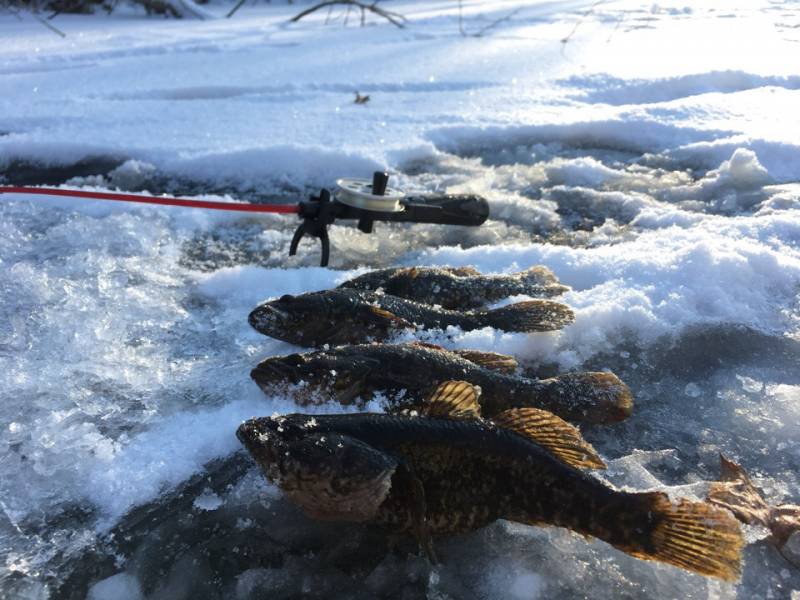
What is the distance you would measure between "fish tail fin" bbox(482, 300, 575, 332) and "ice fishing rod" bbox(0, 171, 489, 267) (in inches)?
39.2

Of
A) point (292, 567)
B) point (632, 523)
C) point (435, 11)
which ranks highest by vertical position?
point (435, 11)

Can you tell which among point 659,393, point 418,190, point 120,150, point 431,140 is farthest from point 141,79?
point 659,393

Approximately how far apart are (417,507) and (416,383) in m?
0.76

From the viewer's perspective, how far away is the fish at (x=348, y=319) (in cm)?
323

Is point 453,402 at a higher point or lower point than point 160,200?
lower

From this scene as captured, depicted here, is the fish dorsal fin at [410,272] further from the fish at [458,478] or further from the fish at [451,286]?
the fish at [458,478]

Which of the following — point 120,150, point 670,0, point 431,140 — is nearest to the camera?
point 120,150

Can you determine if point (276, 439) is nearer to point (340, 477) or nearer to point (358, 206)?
point (340, 477)

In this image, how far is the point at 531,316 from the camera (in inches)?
130

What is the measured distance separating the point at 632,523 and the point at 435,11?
16.0m

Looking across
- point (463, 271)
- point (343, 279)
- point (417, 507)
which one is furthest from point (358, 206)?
point (417, 507)

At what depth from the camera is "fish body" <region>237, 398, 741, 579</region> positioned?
77.9 inches

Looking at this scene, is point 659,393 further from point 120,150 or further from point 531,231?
point 120,150

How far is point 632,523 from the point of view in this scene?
1974 mm
